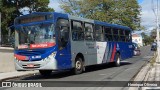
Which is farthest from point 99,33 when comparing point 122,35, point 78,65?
point 122,35

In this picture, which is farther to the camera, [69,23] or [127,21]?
[127,21]

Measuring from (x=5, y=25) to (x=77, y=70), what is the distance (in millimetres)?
35294

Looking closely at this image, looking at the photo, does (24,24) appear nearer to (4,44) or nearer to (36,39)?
(36,39)

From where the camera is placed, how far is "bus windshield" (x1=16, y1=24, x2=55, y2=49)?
16.4m

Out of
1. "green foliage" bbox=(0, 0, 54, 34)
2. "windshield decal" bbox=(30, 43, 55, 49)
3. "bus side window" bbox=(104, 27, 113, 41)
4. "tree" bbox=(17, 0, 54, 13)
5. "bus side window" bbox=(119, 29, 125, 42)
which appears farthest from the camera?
"tree" bbox=(17, 0, 54, 13)

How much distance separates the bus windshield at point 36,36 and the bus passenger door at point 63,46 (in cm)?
44

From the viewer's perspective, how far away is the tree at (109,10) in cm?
6438

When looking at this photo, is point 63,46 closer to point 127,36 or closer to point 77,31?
point 77,31

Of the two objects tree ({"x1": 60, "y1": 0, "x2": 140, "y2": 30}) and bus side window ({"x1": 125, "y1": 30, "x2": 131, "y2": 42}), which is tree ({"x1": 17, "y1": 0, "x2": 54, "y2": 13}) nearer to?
tree ({"x1": 60, "y1": 0, "x2": 140, "y2": 30})

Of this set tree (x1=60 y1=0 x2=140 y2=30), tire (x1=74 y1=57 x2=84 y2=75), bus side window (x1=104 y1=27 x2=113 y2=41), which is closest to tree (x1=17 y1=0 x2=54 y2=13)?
tree (x1=60 y1=0 x2=140 y2=30)

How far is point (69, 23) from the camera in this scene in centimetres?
1773

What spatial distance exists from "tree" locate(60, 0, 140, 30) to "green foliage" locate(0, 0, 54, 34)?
10708 mm

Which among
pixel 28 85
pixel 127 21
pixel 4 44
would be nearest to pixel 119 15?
pixel 127 21

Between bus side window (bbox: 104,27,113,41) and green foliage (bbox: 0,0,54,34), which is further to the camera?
green foliage (bbox: 0,0,54,34)
